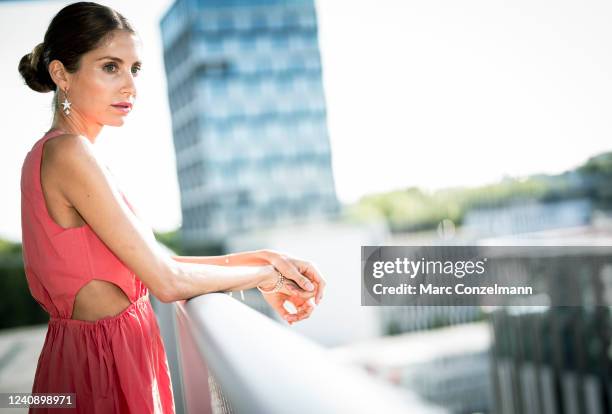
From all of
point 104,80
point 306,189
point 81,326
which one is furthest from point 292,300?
point 306,189

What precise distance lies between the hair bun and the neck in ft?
0.36

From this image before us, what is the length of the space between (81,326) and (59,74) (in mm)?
360

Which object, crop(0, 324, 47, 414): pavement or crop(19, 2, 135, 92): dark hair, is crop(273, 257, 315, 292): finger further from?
crop(0, 324, 47, 414): pavement

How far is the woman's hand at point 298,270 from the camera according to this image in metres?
1.00

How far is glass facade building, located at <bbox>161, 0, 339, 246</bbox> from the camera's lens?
1729 inches

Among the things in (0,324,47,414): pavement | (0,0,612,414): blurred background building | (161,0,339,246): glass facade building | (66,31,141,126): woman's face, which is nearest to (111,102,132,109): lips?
(66,31,141,126): woman's face

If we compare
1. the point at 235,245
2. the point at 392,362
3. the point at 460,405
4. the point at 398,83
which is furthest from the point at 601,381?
the point at 398,83

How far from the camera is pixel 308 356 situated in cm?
48

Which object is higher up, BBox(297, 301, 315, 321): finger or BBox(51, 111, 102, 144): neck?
BBox(51, 111, 102, 144): neck

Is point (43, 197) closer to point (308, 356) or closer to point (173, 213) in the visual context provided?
point (308, 356)

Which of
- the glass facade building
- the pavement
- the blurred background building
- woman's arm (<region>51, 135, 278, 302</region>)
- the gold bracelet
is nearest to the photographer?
woman's arm (<region>51, 135, 278, 302</region>)

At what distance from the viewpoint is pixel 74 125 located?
904 mm

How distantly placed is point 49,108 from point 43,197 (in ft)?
0.75

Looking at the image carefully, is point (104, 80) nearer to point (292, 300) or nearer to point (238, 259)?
point (238, 259)
